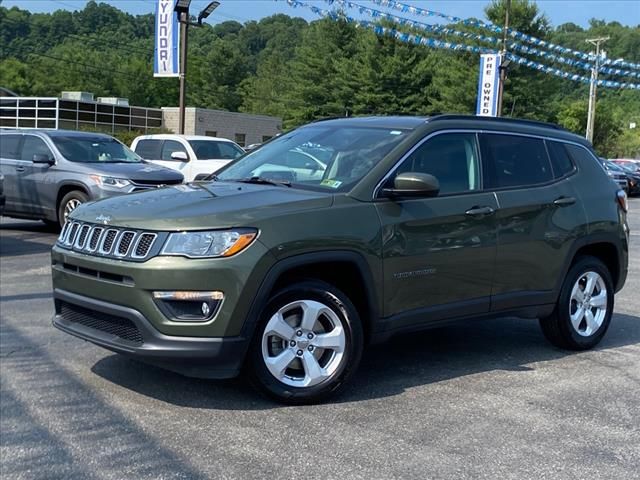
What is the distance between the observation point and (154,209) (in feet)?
14.5

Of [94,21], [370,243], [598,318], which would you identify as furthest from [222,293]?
[94,21]

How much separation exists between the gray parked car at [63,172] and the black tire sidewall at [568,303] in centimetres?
763

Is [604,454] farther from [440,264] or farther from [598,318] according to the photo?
[598,318]

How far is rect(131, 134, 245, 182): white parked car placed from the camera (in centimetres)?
1620

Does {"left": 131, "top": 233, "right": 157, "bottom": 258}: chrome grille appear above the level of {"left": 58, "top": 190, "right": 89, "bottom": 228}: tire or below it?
above

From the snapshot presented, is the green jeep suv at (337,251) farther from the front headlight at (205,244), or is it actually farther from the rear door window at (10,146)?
the rear door window at (10,146)

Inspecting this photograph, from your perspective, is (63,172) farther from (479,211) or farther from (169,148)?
(479,211)

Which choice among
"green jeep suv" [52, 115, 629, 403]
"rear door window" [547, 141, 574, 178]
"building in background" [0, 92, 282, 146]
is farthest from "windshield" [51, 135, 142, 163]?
"building in background" [0, 92, 282, 146]

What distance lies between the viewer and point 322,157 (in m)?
5.24

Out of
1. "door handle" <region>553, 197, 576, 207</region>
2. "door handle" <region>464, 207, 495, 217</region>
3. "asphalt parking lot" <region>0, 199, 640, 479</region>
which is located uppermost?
"door handle" <region>553, 197, 576, 207</region>

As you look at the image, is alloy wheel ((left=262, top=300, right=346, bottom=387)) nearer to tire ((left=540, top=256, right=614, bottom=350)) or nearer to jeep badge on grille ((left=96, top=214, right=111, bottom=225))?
jeep badge on grille ((left=96, top=214, right=111, bottom=225))

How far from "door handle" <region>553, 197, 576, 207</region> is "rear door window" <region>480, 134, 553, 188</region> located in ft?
0.60

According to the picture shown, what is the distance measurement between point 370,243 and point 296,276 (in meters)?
0.51

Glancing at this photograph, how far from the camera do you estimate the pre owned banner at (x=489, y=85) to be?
30.8 metres
